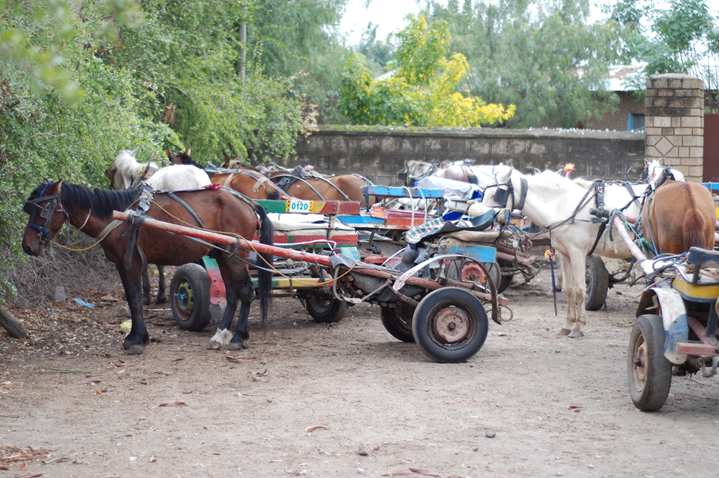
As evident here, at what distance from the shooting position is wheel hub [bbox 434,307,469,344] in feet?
23.2

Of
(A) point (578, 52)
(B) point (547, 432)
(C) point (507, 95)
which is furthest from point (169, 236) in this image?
(A) point (578, 52)

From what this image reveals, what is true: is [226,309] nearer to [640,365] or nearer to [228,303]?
[228,303]

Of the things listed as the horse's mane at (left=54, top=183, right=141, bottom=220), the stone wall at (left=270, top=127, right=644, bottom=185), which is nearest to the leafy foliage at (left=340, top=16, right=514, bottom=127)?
the stone wall at (left=270, top=127, right=644, bottom=185)

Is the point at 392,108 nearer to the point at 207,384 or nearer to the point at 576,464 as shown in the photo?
the point at 207,384

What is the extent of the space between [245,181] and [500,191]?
13.6 ft

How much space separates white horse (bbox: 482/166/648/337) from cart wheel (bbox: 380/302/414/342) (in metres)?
1.96

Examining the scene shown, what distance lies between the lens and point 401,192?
10.2m

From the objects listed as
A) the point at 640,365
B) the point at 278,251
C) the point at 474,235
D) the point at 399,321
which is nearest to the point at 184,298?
the point at 278,251

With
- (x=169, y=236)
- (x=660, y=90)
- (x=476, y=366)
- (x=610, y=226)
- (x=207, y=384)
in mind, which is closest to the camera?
(x=207, y=384)

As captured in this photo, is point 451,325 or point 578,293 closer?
point 451,325

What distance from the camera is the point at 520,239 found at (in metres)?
11.4

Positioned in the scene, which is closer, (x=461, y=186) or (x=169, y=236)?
(x=169, y=236)

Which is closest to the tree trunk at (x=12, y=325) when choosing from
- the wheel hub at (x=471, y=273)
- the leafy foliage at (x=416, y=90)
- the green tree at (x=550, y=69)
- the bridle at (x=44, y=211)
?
the bridle at (x=44, y=211)

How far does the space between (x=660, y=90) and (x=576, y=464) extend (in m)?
12.7
